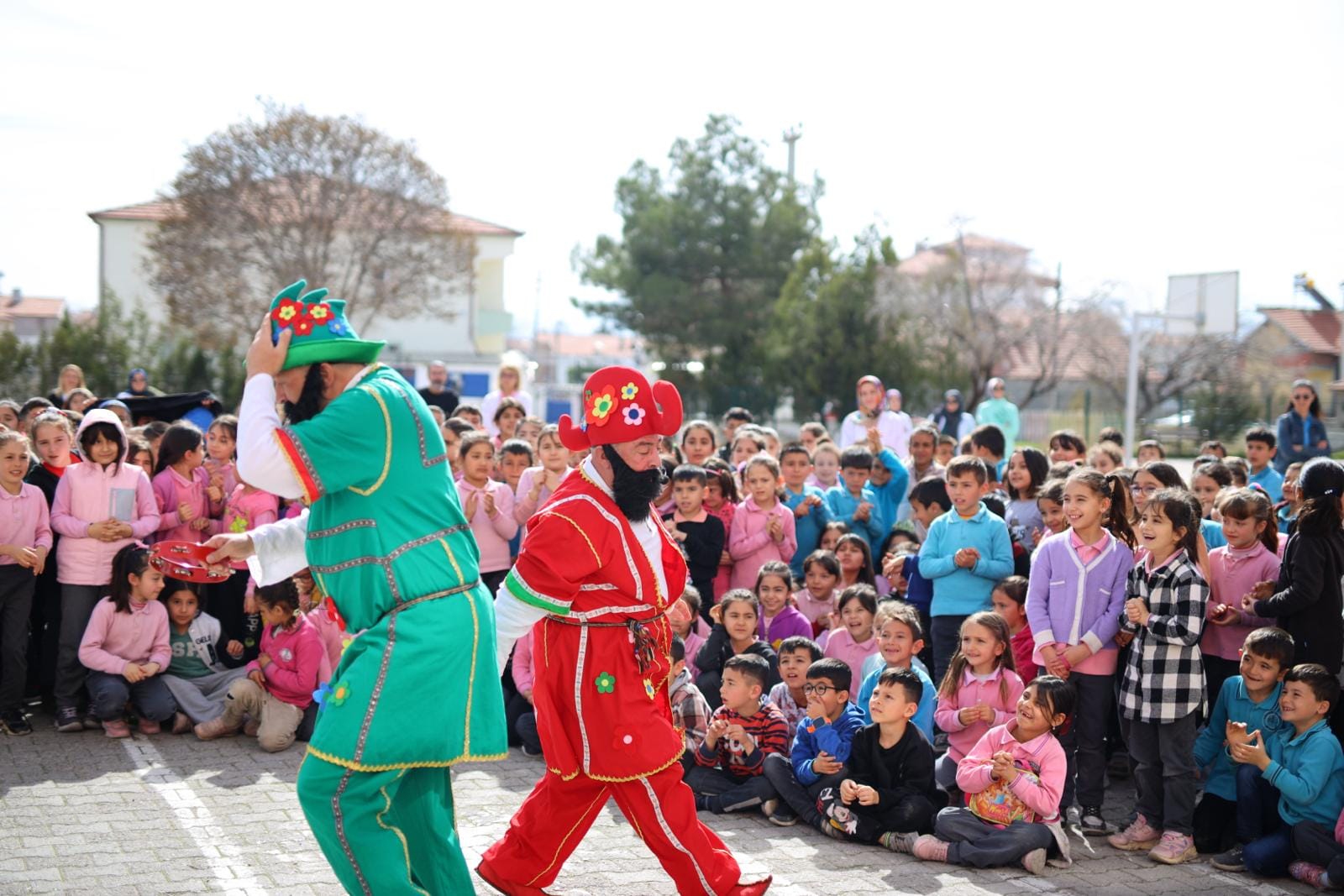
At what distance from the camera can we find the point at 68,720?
776 cm

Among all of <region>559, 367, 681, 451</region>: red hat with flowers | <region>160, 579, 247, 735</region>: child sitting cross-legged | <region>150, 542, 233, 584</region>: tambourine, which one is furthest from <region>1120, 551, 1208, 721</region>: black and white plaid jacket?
<region>160, 579, 247, 735</region>: child sitting cross-legged

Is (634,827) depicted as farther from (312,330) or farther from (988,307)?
(988,307)

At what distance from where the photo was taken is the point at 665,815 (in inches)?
175

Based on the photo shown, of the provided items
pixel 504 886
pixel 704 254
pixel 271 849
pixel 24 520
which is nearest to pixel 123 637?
pixel 24 520

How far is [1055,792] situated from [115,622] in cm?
555

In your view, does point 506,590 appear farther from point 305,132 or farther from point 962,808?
point 305,132

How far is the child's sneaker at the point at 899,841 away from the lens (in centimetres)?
593

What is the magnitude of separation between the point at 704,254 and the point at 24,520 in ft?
94.2

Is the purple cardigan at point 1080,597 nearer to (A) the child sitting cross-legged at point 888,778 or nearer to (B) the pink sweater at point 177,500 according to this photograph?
(A) the child sitting cross-legged at point 888,778

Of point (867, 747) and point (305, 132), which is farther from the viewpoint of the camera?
point (305, 132)

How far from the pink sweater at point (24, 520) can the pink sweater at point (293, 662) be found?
1493 millimetres

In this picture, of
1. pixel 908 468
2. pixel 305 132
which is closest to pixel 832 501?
pixel 908 468

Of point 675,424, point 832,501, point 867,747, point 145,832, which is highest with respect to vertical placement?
point 675,424

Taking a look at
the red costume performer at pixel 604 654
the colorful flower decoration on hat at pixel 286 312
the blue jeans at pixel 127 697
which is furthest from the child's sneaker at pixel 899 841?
the blue jeans at pixel 127 697
